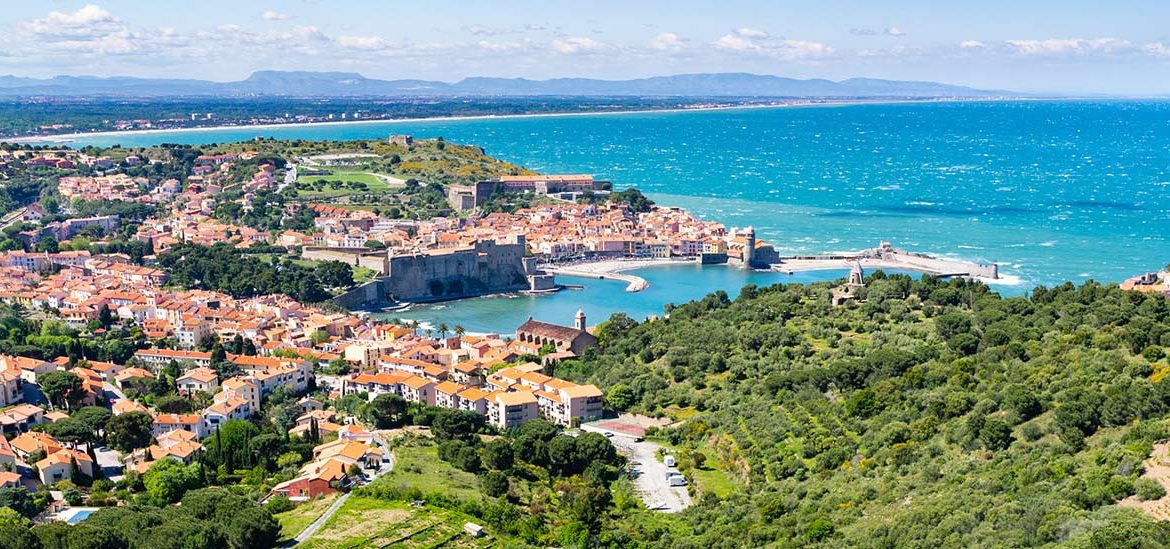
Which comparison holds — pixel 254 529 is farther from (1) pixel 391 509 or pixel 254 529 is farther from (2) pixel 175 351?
(2) pixel 175 351

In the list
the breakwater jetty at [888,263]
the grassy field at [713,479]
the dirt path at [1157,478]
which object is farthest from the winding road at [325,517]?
the breakwater jetty at [888,263]

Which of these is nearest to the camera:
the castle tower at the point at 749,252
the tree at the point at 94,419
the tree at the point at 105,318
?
the tree at the point at 94,419

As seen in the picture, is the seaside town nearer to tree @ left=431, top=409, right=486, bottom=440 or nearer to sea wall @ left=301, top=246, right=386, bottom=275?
tree @ left=431, top=409, right=486, bottom=440

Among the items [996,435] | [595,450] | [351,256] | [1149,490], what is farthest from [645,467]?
[351,256]

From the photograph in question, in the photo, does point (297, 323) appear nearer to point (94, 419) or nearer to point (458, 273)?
point (458, 273)

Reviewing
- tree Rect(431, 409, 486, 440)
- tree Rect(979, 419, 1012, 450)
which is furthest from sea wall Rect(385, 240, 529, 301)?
tree Rect(979, 419, 1012, 450)

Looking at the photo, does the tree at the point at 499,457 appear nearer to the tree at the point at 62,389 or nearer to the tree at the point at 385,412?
the tree at the point at 385,412
